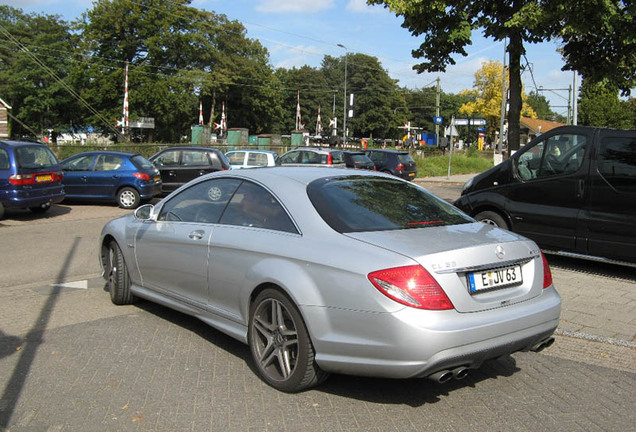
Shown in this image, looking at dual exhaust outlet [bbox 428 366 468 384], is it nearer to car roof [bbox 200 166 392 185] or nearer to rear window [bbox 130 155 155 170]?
car roof [bbox 200 166 392 185]

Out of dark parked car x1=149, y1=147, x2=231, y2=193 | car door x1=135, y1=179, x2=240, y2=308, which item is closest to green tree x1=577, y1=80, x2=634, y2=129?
dark parked car x1=149, y1=147, x2=231, y2=193

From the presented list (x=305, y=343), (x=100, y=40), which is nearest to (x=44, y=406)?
(x=305, y=343)

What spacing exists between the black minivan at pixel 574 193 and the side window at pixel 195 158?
1092 cm

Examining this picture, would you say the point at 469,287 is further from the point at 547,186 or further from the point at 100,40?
the point at 100,40

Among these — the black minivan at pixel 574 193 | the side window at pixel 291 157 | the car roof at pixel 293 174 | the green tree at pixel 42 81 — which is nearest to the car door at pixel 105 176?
the side window at pixel 291 157

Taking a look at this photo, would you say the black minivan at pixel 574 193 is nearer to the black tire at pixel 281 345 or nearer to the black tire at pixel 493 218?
the black tire at pixel 493 218

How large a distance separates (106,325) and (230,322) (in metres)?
1.70

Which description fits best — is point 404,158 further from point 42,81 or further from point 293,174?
point 42,81

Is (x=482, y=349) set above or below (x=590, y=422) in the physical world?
above

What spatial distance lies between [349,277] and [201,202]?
6.68 feet

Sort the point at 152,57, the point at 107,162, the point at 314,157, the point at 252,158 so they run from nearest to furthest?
the point at 107,162
the point at 252,158
the point at 314,157
the point at 152,57

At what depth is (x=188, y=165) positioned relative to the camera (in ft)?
59.1

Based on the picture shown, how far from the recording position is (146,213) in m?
5.55

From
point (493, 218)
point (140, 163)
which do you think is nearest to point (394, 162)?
point (140, 163)
